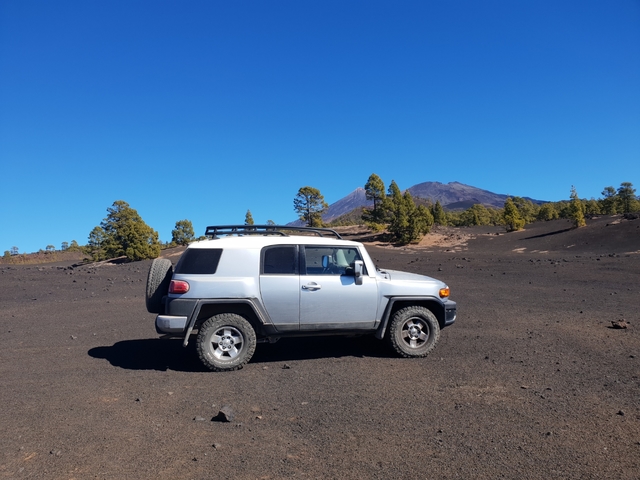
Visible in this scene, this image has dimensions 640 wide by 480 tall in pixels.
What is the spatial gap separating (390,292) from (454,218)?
3244 inches

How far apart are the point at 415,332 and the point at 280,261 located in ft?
7.81

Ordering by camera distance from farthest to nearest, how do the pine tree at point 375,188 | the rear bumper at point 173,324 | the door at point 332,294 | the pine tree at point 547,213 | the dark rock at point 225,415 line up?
the pine tree at point 547,213 → the pine tree at point 375,188 → the door at point 332,294 → the rear bumper at point 173,324 → the dark rock at point 225,415

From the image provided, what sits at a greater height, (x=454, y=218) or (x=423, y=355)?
(x=454, y=218)

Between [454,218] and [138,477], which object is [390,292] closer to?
[138,477]

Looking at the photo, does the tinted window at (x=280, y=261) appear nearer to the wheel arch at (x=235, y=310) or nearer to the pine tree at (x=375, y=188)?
the wheel arch at (x=235, y=310)

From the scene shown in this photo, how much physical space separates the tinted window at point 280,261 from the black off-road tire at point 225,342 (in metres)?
0.83

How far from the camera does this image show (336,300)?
22.3 feet

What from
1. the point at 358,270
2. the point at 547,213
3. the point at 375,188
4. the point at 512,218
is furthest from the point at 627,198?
the point at 358,270

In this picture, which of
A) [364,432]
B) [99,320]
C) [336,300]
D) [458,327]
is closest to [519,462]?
[364,432]

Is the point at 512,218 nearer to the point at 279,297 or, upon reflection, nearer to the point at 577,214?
the point at 577,214

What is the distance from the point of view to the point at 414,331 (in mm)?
7160

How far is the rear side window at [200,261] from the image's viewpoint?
659 cm

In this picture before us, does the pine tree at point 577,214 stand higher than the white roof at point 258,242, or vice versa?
the pine tree at point 577,214

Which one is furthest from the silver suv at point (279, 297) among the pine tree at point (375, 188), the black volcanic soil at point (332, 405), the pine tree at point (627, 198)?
the pine tree at point (627, 198)
